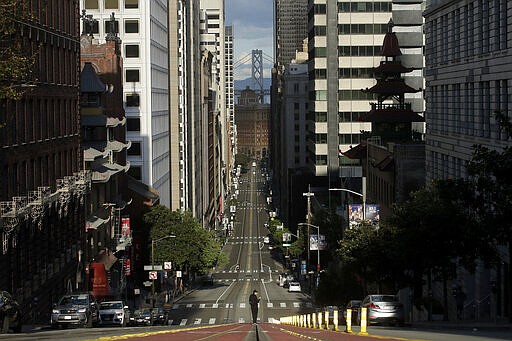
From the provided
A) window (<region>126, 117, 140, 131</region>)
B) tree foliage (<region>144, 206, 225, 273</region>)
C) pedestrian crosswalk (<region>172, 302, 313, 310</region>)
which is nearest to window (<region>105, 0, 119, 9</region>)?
window (<region>126, 117, 140, 131</region>)

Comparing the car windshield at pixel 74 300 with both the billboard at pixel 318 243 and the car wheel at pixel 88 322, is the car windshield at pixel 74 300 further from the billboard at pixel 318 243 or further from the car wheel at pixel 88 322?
the billboard at pixel 318 243

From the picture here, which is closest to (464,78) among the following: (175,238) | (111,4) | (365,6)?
(175,238)

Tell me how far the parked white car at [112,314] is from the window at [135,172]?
71.6m

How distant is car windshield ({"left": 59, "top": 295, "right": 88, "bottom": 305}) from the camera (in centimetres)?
4819

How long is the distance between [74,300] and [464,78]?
25.1 m

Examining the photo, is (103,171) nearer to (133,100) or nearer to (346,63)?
(133,100)

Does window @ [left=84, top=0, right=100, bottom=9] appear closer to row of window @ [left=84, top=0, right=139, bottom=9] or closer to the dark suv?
row of window @ [left=84, top=0, right=139, bottom=9]

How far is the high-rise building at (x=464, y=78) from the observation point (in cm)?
5203

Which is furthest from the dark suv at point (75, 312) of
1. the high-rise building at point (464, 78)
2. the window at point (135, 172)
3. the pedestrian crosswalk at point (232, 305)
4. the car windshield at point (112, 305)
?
the window at point (135, 172)

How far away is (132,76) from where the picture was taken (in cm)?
12975

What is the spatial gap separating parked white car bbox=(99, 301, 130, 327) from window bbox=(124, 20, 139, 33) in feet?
258

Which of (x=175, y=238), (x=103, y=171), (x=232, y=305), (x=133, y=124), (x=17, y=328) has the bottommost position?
(x=232, y=305)

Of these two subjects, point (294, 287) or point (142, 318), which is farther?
point (294, 287)

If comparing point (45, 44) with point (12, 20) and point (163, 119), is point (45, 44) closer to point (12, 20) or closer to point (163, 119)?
point (12, 20)
